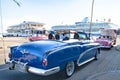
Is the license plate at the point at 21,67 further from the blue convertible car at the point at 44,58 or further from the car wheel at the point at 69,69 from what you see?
the car wheel at the point at 69,69

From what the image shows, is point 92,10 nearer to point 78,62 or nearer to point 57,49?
point 78,62

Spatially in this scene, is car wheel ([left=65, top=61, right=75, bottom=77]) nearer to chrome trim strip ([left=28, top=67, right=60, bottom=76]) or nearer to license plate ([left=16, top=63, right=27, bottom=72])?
chrome trim strip ([left=28, top=67, right=60, bottom=76])

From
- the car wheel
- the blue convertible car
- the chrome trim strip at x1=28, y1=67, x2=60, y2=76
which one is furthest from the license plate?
the car wheel

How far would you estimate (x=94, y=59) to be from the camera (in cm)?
1044

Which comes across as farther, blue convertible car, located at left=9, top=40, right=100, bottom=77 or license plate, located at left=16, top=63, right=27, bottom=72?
license plate, located at left=16, top=63, right=27, bottom=72

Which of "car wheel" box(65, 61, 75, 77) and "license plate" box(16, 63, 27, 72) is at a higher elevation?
"license plate" box(16, 63, 27, 72)

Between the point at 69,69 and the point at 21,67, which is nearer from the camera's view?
the point at 21,67

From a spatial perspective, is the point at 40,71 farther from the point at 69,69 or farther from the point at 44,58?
the point at 69,69

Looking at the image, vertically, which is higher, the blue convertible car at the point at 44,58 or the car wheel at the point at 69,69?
the blue convertible car at the point at 44,58

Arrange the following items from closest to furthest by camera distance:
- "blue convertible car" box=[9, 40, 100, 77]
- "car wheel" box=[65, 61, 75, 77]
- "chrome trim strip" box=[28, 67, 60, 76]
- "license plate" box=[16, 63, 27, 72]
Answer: "chrome trim strip" box=[28, 67, 60, 76], "blue convertible car" box=[9, 40, 100, 77], "license plate" box=[16, 63, 27, 72], "car wheel" box=[65, 61, 75, 77]

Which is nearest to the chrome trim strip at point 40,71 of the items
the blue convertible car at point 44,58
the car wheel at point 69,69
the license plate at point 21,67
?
the blue convertible car at point 44,58

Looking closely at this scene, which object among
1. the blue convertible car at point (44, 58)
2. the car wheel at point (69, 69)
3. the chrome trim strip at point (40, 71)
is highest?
the blue convertible car at point (44, 58)

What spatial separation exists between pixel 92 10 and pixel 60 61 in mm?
18597

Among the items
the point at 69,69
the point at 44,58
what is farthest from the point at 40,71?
the point at 69,69
